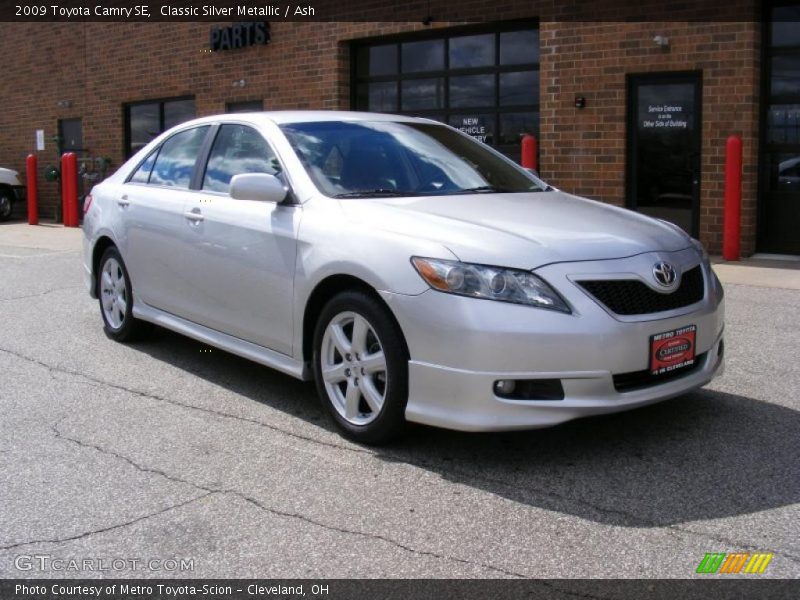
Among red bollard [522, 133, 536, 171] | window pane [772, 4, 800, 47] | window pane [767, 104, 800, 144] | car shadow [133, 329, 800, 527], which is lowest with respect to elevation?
car shadow [133, 329, 800, 527]

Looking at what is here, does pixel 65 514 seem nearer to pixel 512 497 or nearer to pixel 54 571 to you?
pixel 54 571

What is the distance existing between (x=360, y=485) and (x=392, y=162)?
1.93m

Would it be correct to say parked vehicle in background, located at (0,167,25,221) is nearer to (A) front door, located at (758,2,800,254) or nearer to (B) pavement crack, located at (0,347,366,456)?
(B) pavement crack, located at (0,347,366,456)

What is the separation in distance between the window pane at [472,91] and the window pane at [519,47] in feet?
1.25

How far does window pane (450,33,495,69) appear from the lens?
1368 centimetres

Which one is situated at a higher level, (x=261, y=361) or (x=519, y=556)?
(x=261, y=361)

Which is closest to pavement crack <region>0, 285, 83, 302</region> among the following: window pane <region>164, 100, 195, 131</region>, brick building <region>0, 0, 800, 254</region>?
brick building <region>0, 0, 800, 254</region>

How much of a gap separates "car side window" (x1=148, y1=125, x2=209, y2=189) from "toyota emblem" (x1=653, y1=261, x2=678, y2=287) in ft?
9.79

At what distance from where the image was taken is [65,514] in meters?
3.80

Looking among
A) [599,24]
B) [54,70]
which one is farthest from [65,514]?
[54,70]

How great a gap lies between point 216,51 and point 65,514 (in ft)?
47.4

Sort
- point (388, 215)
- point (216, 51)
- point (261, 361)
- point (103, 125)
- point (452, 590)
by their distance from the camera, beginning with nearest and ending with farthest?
point (452, 590), point (388, 215), point (261, 361), point (216, 51), point (103, 125)

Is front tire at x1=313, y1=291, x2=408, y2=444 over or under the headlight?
under

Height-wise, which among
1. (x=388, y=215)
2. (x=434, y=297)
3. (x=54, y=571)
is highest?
(x=388, y=215)
